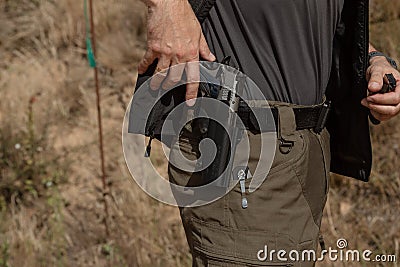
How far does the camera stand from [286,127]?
5.67 ft

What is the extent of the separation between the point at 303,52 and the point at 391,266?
1303 mm

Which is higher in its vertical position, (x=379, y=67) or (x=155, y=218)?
(x=379, y=67)

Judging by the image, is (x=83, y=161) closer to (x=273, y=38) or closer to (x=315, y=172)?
(x=315, y=172)

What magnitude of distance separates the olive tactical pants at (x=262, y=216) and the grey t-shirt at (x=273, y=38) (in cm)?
10

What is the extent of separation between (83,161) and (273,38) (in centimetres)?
258

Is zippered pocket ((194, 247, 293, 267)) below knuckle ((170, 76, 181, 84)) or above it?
below

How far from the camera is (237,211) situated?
1.70 meters

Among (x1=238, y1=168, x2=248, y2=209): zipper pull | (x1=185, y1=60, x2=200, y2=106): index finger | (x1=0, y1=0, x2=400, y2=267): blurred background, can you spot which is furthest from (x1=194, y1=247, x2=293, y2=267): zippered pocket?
(x1=0, y1=0, x2=400, y2=267): blurred background

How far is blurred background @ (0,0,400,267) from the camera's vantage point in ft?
9.98

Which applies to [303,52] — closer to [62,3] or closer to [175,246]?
[175,246]

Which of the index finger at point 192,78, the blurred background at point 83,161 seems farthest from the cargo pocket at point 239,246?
the blurred background at point 83,161

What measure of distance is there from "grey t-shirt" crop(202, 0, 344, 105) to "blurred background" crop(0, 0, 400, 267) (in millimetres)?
1222

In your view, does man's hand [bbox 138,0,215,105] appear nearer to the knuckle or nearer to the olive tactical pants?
the knuckle

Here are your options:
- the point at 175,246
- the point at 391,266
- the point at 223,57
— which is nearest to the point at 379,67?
the point at 223,57
